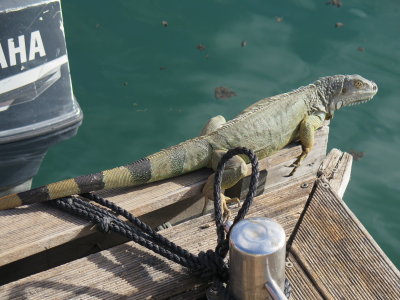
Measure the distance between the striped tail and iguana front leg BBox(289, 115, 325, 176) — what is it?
57 centimetres

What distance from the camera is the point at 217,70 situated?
720 cm

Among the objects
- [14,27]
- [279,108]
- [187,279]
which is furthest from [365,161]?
[187,279]

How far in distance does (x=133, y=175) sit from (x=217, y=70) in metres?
3.79

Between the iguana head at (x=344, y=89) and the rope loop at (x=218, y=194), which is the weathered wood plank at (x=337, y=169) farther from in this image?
the iguana head at (x=344, y=89)

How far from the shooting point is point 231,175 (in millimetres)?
3926

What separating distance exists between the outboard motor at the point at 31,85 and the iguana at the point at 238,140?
2.62 feet

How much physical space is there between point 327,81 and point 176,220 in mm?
2000

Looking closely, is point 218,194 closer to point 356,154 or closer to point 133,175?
point 133,175

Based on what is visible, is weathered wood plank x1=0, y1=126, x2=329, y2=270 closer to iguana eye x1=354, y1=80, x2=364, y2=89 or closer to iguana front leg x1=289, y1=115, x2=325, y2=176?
iguana front leg x1=289, y1=115, x2=325, y2=176

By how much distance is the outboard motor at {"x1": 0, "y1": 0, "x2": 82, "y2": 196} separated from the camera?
399 cm

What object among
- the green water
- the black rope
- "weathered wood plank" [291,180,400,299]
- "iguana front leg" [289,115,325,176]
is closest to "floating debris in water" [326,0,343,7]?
the green water

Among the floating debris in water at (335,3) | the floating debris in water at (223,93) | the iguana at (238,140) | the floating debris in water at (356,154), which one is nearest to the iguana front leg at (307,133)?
the iguana at (238,140)

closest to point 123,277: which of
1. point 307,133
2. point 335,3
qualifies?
point 307,133

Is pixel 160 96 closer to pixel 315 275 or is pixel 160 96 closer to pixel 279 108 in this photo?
pixel 279 108
